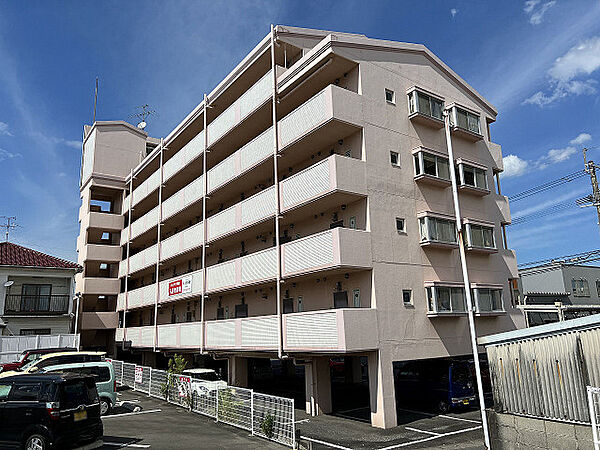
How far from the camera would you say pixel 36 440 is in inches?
416

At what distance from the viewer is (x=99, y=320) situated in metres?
36.1

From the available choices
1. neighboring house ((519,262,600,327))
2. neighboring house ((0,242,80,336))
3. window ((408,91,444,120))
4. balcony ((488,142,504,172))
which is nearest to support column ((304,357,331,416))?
window ((408,91,444,120))

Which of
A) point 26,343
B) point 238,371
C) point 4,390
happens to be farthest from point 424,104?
point 26,343

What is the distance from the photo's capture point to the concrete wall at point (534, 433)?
9.39 m

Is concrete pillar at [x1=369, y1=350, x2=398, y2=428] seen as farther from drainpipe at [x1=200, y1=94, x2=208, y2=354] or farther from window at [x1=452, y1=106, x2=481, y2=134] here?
window at [x1=452, y1=106, x2=481, y2=134]

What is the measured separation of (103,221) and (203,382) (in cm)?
2403

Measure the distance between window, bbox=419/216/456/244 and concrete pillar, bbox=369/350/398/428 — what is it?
18.9 feet

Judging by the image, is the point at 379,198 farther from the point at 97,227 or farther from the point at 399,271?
the point at 97,227

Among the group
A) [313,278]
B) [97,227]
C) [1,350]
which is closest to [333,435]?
[313,278]

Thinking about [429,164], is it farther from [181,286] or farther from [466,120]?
[181,286]

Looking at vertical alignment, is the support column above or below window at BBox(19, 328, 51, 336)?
below

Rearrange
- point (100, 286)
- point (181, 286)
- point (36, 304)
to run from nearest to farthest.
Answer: point (181, 286), point (36, 304), point (100, 286)

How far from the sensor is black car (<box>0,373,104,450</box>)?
10602mm

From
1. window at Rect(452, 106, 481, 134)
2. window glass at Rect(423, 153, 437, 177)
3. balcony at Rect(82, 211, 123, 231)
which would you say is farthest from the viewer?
balcony at Rect(82, 211, 123, 231)
